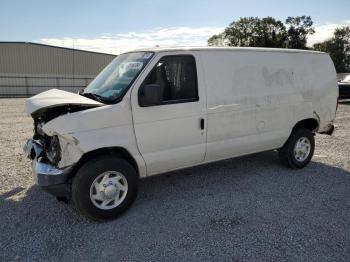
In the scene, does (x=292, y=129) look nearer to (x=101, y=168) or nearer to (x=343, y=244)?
(x=343, y=244)

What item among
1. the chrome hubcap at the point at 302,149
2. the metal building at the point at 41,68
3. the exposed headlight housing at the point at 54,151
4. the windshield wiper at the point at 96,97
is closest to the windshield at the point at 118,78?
the windshield wiper at the point at 96,97

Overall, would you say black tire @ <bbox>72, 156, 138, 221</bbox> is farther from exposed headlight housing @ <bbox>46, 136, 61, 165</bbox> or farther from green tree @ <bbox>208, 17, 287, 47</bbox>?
green tree @ <bbox>208, 17, 287, 47</bbox>

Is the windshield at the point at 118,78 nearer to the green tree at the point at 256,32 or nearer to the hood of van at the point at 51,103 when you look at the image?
the hood of van at the point at 51,103

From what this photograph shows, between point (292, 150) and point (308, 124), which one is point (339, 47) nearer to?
point (308, 124)

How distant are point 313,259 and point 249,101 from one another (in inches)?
101

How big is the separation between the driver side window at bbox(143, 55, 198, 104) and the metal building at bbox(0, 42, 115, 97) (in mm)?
31334

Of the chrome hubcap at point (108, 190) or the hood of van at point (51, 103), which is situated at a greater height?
the hood of van at point (51, 103)

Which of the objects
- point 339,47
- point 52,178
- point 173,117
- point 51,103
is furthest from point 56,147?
point 339,47

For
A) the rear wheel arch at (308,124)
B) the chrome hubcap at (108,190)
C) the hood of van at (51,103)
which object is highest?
the hood of van at (51,103)

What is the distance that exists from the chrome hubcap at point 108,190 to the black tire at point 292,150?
3.25 meters

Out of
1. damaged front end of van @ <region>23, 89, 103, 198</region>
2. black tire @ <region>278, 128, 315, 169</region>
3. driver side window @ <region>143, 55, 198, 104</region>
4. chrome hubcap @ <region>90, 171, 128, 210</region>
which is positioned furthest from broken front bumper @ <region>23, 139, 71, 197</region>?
black tire @ <region>278, 128, 315, 169</region>

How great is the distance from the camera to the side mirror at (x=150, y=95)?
3986 millimetres

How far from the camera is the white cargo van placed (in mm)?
3879

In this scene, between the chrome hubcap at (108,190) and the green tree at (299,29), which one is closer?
the chrome hubcap at (108,190)
